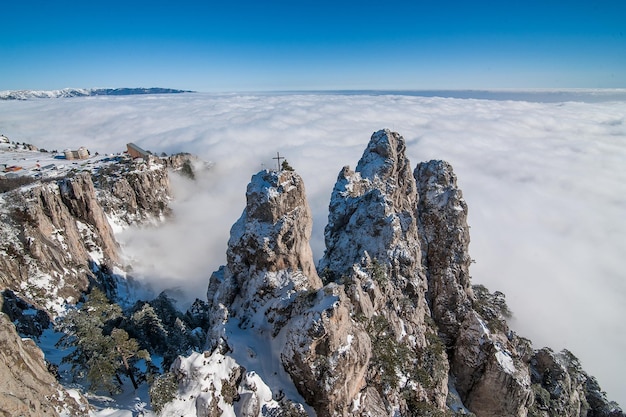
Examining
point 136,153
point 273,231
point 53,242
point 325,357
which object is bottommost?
point 53,242

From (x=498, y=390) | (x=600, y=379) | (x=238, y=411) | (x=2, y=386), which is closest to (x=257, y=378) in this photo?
(x=238, y=411)

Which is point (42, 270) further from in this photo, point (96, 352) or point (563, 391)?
point (563, 391)

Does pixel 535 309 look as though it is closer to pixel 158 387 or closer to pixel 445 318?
pixel 445 318

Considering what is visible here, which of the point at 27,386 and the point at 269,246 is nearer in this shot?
the point at 27,386

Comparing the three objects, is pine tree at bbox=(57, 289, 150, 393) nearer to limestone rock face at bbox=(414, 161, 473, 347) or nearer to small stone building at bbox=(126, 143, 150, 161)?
limestone rock face at bbox=(414, 161, 473, 347)

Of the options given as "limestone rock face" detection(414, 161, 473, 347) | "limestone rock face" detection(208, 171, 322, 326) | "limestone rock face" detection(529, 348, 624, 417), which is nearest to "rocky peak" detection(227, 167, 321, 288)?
"limestone rock face" detection(208, 171, 322, 326)

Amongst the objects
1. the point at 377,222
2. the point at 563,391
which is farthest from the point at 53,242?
the point at 563,391

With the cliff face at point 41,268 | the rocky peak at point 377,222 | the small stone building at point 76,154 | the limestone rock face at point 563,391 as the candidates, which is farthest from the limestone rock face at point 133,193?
the limestone rock face at point 563,391
